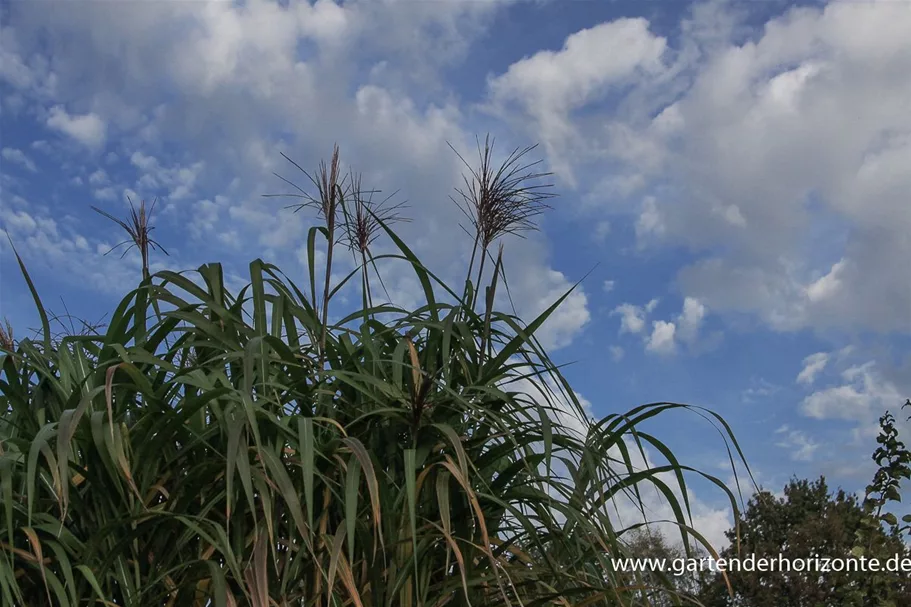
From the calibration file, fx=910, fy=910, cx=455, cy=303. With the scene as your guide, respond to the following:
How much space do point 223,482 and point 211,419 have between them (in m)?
0.33

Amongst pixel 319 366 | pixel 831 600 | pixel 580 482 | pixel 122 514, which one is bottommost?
pixel 122 514

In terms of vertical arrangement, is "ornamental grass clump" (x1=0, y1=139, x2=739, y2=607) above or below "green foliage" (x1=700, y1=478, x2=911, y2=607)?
below

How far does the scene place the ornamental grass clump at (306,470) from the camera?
230 centimetres

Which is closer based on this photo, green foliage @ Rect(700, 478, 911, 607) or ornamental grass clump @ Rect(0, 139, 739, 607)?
ornamental grass clump @ Rect(0, 139, 739, 607)

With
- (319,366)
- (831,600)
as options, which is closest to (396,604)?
(319,366)

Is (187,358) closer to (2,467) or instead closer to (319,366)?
(319,366)

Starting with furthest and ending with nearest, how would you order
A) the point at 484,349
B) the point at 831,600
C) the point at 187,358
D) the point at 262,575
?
the point at 831,600 < the point at 187,358 < the point at 484,349 < the point at 262,575

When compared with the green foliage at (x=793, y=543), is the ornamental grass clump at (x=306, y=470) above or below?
below

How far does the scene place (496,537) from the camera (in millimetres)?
2760

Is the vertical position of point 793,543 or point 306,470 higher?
point 793,543

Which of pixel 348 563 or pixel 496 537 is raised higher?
pixel 496 537

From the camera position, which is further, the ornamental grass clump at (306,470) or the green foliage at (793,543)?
the green foliage at (793,543)

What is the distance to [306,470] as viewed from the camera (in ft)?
6.91

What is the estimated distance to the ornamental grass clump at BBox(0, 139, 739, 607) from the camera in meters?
2.30
